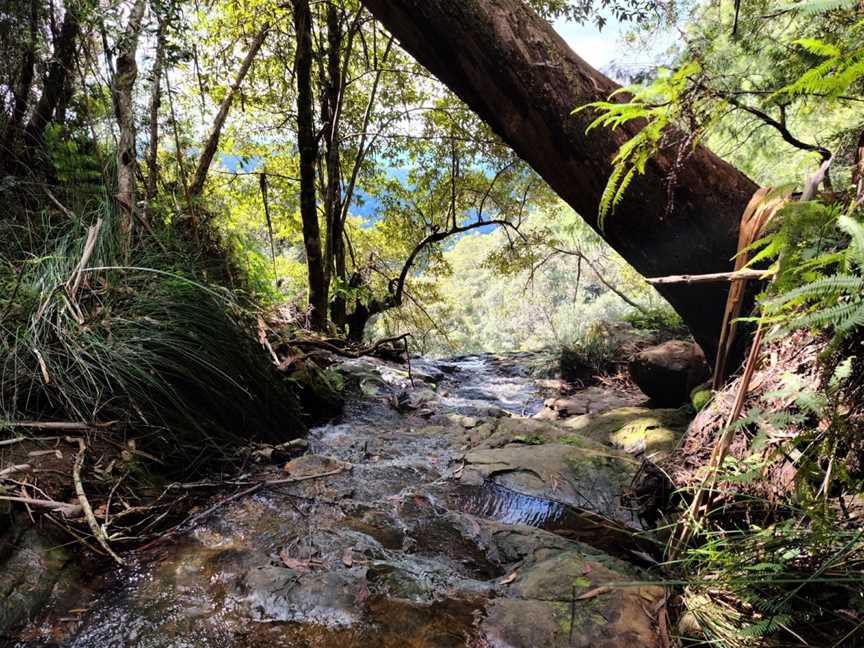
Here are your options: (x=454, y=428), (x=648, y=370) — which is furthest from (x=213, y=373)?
(x=648, y=370)

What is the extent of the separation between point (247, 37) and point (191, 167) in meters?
2.75

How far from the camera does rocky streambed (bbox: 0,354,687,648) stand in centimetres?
133

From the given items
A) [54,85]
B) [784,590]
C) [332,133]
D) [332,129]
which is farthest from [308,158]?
[784,590]

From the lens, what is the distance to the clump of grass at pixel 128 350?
1.89 meters

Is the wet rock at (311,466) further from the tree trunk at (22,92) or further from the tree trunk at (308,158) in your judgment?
the tree trunk at (308,158)

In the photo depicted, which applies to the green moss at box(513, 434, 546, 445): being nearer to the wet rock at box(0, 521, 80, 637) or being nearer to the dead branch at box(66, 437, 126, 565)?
the dead branch at box(66, 437, 126, 565)

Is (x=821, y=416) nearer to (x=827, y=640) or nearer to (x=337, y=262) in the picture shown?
(x=827, y=640)

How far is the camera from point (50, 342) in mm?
1990

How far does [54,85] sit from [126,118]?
131cm

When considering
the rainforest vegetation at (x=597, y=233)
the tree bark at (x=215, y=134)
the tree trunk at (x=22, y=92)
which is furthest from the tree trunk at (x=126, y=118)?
the tree bark at (x=215, y=134)

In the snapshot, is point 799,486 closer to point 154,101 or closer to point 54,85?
point 154,101

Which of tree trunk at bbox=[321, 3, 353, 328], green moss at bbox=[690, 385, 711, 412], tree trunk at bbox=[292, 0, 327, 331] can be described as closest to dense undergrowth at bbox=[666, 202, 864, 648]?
green moss at bbox=[690, 385, 711, 412]

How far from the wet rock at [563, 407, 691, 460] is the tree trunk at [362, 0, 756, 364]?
3.03 feet

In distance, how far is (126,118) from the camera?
9.59 ft
